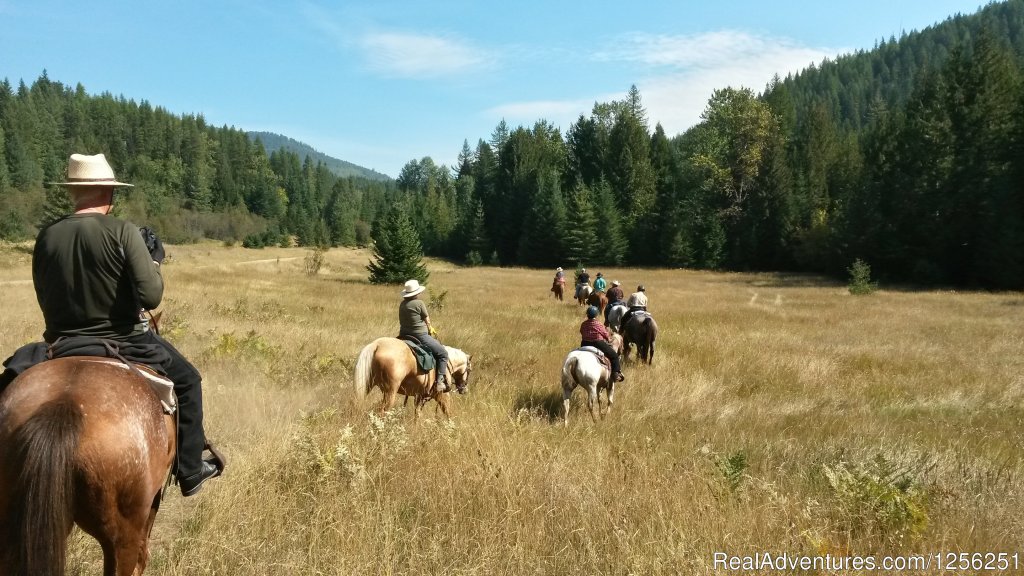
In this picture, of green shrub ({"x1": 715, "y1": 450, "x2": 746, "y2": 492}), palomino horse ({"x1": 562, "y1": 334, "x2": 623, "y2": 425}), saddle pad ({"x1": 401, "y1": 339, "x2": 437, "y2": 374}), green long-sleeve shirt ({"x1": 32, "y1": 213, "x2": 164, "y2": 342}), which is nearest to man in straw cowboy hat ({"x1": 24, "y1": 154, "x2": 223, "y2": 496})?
green long-sleeve shirt ({"x1": 32, "y1": 213, "x2": 164, "y2": 342})

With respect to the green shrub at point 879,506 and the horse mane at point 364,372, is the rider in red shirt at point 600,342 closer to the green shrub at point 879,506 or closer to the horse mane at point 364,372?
the horse mane at point 364,372

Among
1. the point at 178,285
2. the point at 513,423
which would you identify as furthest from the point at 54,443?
the point at 178,285

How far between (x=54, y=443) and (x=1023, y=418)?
1211cm

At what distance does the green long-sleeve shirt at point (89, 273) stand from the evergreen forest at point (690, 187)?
3545 cm

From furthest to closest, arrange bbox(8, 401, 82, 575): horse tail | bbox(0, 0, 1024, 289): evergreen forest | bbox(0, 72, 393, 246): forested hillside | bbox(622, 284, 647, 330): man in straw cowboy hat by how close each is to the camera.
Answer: bbox(0, 72, 393, 246): forested hillside < bbox(0, 0, 1024, 289): evergreen forest < bbox(622, 284, 647, 330): man in straw cowboy hat < bbox(8, 401, 82, 575): horse tail

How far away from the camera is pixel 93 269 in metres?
3.52

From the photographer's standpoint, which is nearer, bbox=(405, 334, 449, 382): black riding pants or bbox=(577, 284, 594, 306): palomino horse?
bbox=(405, 334, 449, 382): black riding pants

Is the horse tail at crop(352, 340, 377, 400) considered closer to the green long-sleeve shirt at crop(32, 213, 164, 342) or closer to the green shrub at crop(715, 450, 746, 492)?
the green long-sleeve shirt at crop(32, 213, 164, 342)

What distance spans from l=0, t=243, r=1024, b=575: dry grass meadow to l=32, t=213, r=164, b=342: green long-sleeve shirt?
5.75 ft

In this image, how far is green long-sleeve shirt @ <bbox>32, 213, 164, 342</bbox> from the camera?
3473 millimetres

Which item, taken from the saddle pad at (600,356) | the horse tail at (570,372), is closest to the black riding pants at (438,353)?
the horse tail at (570,372)

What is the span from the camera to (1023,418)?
8773 mm

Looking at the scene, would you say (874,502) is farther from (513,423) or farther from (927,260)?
(927,260)

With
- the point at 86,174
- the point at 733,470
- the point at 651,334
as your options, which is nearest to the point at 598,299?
the point at 651,334
